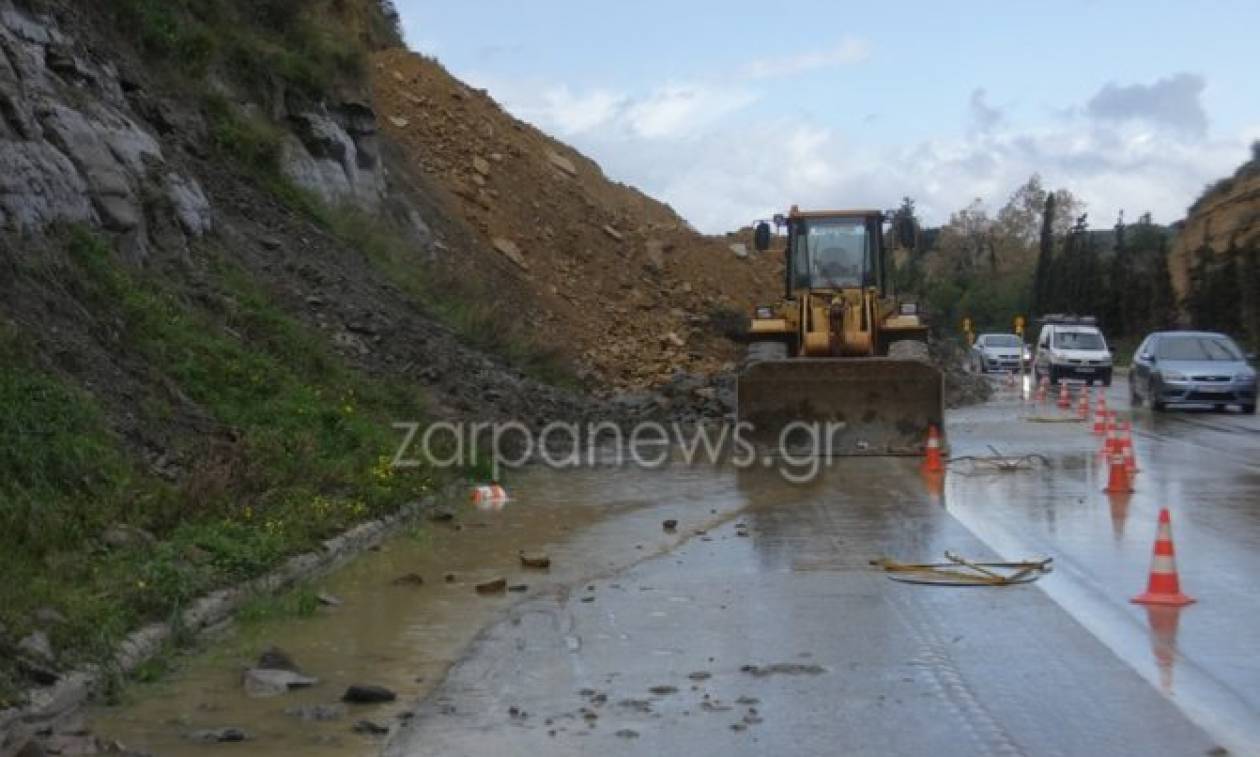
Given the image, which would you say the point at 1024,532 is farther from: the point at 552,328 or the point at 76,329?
the point at 552,328

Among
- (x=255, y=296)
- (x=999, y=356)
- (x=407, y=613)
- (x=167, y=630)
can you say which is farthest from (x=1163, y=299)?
(x=167, y=630)

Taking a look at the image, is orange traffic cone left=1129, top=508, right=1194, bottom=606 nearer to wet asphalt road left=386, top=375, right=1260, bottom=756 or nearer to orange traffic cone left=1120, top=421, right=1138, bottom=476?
wet asphalt road left=386, top=375, right=1260, bottom=756

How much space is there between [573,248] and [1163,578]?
2931cm

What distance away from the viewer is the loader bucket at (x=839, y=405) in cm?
2106

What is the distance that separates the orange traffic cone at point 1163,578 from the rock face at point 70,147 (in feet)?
32.9

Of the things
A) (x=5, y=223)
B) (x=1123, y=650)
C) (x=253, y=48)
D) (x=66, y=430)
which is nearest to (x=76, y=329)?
(x=5, y=223)

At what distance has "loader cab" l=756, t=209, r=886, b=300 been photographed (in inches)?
959

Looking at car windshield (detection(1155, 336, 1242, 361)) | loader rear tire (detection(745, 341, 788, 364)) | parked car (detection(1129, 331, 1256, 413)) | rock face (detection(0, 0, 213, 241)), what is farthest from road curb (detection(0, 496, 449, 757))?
car windshield (detection(1155, 336, 1242, 361))

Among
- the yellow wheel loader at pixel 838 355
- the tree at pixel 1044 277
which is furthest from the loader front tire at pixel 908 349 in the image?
the tree at pixel 1044 277

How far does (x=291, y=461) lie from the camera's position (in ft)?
45.8

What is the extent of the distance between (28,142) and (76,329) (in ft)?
11.0

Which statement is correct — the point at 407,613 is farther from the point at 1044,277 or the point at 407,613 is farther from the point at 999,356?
the point at 1044,277

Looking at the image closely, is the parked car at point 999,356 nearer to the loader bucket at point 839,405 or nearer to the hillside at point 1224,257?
the hillside at point 1224,257

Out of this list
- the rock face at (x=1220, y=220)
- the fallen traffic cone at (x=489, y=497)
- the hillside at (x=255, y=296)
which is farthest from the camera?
the rock face at (x=1220, y=220)
